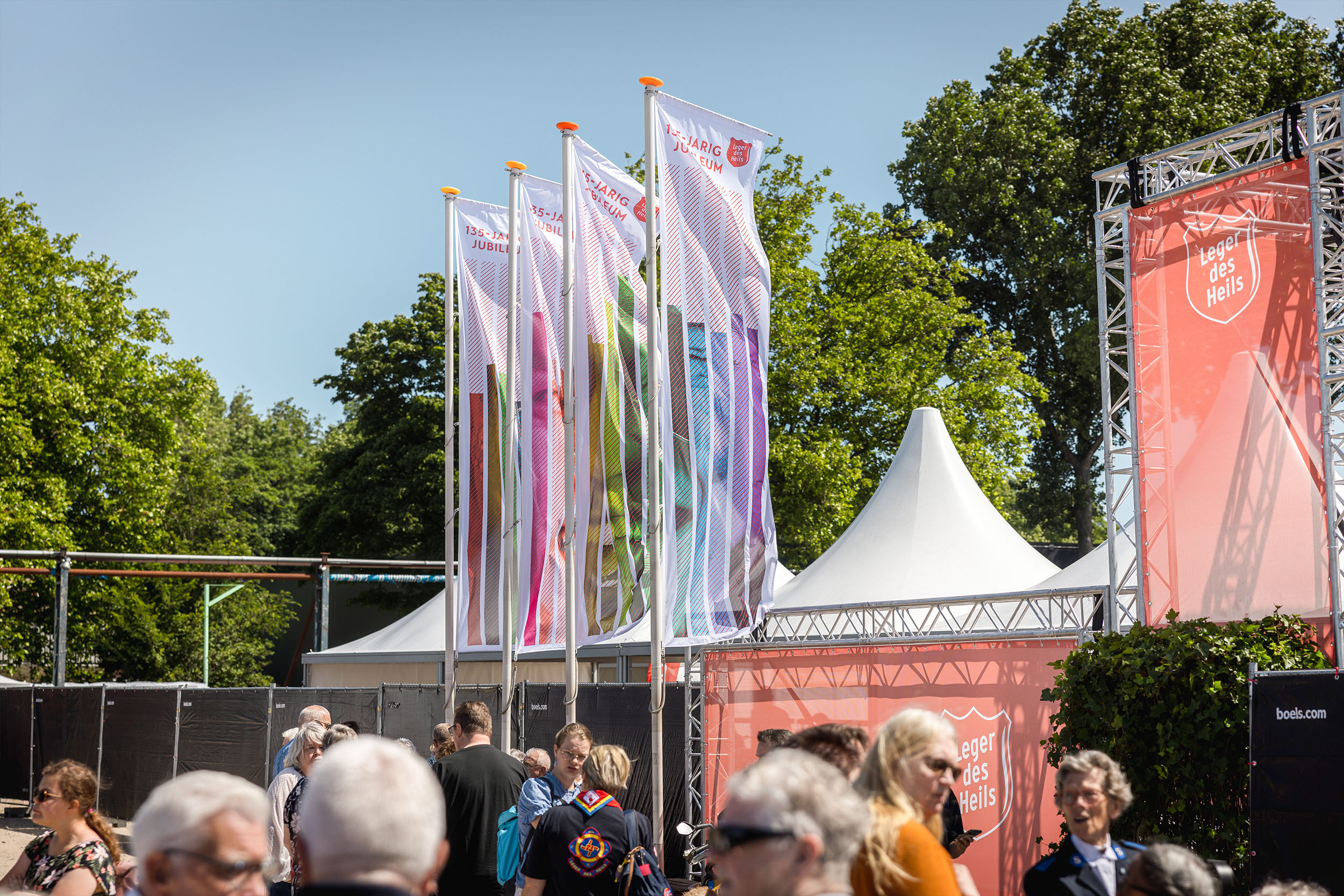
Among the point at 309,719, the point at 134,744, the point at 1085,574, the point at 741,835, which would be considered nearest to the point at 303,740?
the point at 309,719

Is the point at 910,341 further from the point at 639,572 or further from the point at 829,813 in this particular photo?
the point at 829,813

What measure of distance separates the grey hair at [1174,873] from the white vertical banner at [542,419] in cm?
905

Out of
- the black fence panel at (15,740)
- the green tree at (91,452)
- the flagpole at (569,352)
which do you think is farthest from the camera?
the green tree at (91,452)

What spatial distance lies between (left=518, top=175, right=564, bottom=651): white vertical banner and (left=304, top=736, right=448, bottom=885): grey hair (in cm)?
980

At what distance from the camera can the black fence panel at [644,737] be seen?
13.0 metres

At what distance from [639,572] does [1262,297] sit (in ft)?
18.2

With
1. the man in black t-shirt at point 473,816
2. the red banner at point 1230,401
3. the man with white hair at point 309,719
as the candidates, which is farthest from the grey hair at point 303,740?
the red banner at point 1230,401

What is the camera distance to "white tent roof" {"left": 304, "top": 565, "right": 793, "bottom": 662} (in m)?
20.4

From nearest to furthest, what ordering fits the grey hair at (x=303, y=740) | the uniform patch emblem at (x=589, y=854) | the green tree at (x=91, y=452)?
the uniform patch emblem at (x=589, y=854)
the grey hair at (x=303, y=740)
the green tree at (x=91, y=452)

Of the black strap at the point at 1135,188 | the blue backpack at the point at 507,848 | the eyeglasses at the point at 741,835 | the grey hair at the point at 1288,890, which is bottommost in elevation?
the blue backpack at the point at 507,848

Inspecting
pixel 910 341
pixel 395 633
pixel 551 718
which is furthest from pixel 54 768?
pixel 910 341

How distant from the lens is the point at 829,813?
2.37 metres

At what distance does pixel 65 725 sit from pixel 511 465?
39.0 feet

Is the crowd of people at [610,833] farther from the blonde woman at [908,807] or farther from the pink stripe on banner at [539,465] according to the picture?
the pink stripe on banner at [539,465]
